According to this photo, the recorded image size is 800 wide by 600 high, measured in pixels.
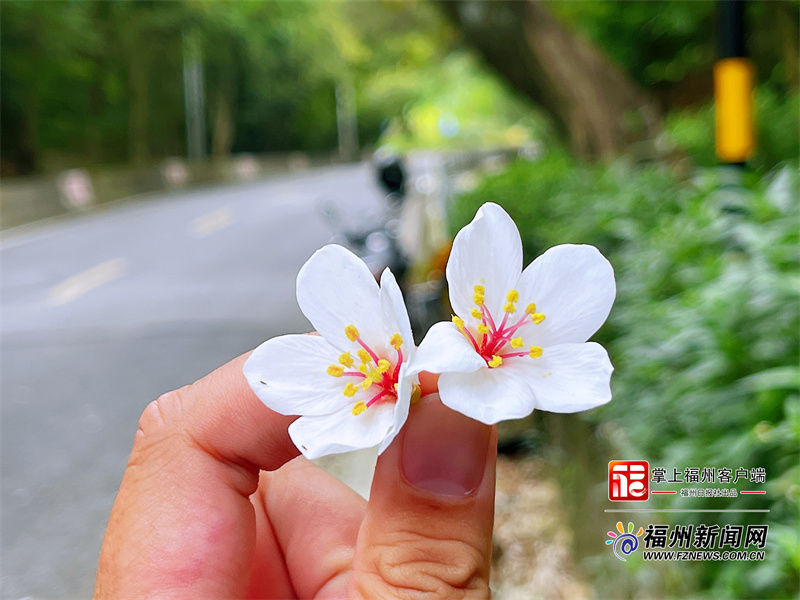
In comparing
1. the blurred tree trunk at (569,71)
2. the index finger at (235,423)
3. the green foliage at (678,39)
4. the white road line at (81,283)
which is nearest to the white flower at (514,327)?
the index finger at (235,423)

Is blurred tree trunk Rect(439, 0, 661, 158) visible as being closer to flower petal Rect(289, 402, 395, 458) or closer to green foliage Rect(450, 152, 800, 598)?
green foliage Rect(450, 152, 800, 598)

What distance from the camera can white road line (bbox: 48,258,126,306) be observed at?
3107mm

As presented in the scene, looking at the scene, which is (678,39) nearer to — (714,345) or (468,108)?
(714,345)

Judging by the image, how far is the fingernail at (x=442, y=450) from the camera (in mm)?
425

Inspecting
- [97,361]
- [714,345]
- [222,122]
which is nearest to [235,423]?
[714,345]

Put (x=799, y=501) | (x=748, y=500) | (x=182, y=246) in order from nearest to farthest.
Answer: (x=799, y=501)
(x=748, y=500)
(x=182, y=246)

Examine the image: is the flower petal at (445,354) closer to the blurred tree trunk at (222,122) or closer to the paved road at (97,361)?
the paved road at (97,361)

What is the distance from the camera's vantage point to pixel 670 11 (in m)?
4.50

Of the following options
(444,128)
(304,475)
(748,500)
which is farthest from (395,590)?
(444,128)

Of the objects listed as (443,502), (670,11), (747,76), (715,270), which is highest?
(670,11)

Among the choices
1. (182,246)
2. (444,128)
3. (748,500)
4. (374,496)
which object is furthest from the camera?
(444,128)

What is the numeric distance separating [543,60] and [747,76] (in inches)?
80.6

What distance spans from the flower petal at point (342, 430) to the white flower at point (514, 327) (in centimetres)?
4

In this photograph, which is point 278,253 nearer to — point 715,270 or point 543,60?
point 715,270
